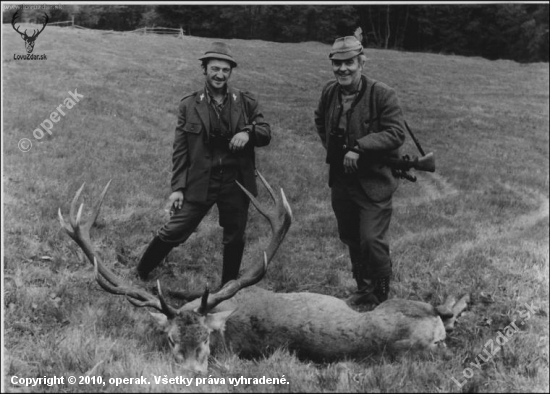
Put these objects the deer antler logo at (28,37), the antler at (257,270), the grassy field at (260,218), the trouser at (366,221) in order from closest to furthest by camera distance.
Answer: the grassy field at (260,218)
the antler at (257,270)
the trouser at (366,221)
the deer antler logo at (28,37)

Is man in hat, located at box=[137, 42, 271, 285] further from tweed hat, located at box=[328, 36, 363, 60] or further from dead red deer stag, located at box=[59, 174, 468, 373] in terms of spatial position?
tweed hat, located at box=[328, 36, 363, 60]

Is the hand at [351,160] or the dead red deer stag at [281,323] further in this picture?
the hand at [351,160]

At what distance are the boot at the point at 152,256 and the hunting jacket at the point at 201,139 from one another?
1.79 ft

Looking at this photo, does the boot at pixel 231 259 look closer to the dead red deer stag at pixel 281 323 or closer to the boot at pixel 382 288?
the dead red deer stag at pixel 281 323

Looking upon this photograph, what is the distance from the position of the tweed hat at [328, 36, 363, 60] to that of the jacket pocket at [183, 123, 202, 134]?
1.28 meters

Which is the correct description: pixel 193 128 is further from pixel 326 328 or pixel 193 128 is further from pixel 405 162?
pixel 326 328

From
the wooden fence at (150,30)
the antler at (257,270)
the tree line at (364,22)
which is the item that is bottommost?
the antler at (257,270)

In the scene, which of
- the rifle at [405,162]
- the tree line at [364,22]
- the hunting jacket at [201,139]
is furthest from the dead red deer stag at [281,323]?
the tree line at [364,22]

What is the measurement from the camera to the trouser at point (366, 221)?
4.55 metres

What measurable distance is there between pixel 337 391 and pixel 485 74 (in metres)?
9.19

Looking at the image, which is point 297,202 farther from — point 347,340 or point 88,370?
point 88,370

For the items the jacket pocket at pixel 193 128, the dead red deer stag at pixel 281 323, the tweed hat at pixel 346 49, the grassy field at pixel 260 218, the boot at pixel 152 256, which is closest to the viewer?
the grassy field at pixel 260 218

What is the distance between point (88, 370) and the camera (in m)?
3.48

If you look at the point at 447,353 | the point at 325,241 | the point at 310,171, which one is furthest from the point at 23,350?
the point at 310,171
